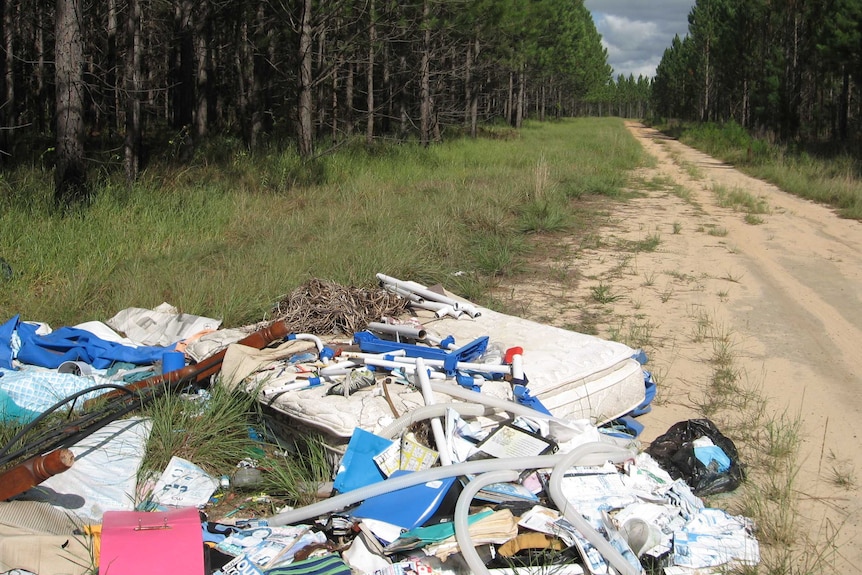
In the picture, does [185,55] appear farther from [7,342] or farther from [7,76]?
[7,342]

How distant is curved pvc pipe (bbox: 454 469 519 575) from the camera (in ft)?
8.23

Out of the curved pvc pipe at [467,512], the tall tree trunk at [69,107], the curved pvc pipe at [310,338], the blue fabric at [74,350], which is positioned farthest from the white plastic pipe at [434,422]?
the tall tree trunk at [69,107]

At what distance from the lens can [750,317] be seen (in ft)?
19.3

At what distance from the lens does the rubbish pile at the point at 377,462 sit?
257cm

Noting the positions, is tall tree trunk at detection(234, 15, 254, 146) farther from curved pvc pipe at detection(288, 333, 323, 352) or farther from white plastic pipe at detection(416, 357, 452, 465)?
white plastic pipe at detection(416, 357, 452, 465)

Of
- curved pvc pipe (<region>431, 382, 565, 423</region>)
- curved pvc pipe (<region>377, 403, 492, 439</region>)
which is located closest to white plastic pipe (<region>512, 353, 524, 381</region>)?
curved pvc pipe (<region>431, 382, 565, 423</region>)

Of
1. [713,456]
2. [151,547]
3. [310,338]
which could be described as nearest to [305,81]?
[310,338]

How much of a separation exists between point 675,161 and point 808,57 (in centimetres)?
833

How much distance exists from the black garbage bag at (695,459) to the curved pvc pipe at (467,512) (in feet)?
2.83

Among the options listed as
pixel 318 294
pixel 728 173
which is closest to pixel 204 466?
pixel 318 294

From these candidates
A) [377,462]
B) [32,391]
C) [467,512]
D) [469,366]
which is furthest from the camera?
[469,366]

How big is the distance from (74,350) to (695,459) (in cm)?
335

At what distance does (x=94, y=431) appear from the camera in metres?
3.21

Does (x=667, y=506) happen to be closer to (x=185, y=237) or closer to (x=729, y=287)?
(x=729, y=287)
